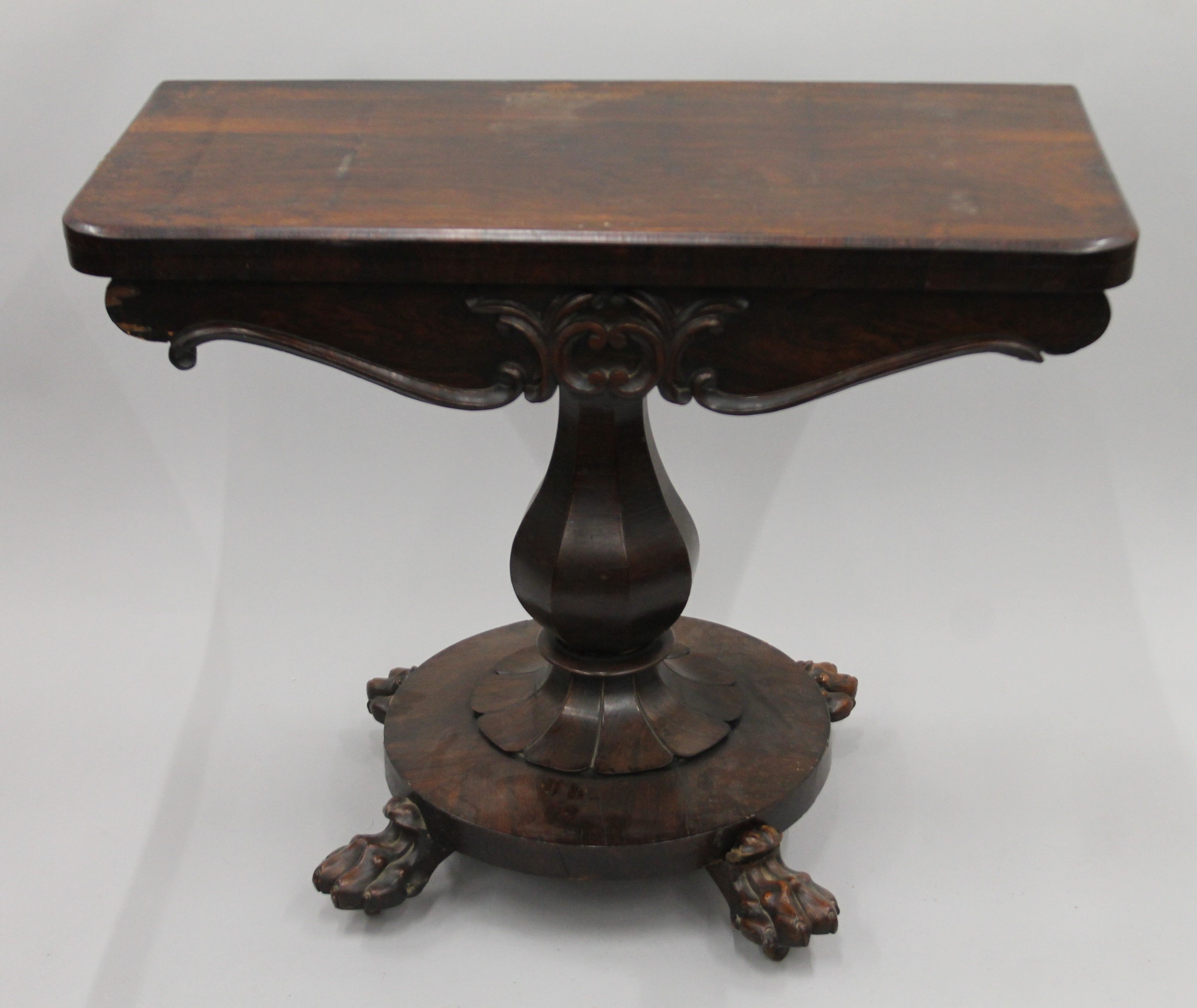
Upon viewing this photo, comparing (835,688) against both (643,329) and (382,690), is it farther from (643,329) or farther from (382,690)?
(643,329)

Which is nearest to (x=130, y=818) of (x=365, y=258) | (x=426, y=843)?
(x=426, y=843)

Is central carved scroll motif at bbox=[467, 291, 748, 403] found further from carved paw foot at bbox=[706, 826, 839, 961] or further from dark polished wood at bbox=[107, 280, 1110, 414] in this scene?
carved paw foot at bbox=[706, 826, 839, 961]

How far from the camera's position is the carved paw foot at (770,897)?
7.18 ft

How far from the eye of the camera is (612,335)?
6.49ft

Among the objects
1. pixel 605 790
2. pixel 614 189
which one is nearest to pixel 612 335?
pixel 614 189

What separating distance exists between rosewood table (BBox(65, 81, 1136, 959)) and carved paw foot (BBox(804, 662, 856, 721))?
3 centimetres

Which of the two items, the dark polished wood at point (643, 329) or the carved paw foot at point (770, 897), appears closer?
the dark polished wood at point (643, 329)

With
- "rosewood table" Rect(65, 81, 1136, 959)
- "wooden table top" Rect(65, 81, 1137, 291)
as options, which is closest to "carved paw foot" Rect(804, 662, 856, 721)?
"rosewood table" Rect(65, 81, 1136, 959)

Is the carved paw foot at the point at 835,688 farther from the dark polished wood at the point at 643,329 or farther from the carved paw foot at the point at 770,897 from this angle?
the dark polished wood at the point at 643,329

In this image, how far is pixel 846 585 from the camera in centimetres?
299

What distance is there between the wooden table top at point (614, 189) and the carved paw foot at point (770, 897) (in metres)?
0.76

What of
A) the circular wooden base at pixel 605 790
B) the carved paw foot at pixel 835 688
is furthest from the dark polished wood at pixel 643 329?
the carved paw foot at pixel 835 688

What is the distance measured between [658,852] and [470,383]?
671 millimetres

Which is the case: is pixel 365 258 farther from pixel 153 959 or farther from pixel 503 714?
pixel 153 959
